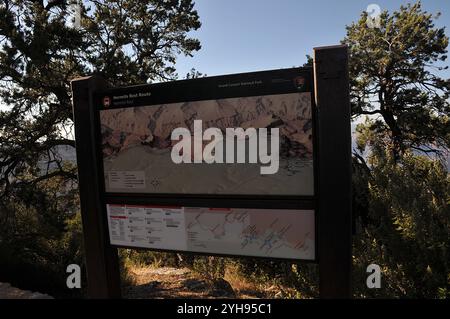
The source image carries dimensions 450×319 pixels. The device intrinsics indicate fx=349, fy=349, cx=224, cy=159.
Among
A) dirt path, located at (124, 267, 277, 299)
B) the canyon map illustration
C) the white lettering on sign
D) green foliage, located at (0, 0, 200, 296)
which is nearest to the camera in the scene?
the canyon map illustration

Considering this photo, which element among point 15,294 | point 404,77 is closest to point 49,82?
point 15,294

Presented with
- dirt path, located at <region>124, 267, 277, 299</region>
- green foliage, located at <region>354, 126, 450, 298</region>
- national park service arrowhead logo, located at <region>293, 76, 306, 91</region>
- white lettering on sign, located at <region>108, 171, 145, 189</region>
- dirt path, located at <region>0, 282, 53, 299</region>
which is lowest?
dirt path, located at <region>124, 267, 277, 299</region>

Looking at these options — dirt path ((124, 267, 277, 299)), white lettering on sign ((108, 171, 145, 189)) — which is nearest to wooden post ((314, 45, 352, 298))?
white lettering on sign ((108, 171, 145, 189))

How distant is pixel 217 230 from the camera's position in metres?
2.61

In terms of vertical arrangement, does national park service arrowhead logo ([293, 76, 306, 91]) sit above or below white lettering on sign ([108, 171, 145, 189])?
above

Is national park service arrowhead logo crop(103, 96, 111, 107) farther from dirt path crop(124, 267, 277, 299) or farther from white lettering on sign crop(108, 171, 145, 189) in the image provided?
dirt path crop(124, 267, 277, 299)

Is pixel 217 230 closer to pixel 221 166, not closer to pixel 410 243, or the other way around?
pixel 221 166

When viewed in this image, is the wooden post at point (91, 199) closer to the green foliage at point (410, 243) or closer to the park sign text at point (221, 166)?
the park sign text at point (221, 166)

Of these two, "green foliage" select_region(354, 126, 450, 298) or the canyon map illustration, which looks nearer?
the canyon map illustration

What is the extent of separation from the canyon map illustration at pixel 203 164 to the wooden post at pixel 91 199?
0.12 meters

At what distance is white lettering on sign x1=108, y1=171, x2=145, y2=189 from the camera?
283cm

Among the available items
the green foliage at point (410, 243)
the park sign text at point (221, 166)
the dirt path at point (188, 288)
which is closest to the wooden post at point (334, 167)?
the park sign text at point (221, 166)

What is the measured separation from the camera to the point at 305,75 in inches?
91.3

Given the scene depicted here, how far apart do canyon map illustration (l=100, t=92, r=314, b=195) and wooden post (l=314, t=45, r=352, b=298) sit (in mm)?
98
